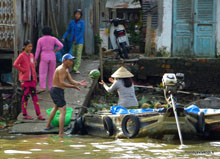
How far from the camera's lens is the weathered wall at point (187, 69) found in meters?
15.6

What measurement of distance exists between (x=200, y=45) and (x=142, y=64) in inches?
81.1

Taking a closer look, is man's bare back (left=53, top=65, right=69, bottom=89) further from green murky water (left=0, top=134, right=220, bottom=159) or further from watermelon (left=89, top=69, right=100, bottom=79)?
watermelon (left=89, top=69, right=100, bottom=79)

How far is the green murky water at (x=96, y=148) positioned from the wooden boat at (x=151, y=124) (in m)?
0.17

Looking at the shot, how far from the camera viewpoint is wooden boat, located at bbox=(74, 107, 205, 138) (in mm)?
9508

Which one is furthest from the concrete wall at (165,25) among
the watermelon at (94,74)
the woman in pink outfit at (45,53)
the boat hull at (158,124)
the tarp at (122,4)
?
the boat hull at (158,124)

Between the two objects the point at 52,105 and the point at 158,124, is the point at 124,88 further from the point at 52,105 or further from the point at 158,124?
the point at 52,105

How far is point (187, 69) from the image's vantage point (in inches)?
619

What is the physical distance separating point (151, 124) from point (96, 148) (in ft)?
3.82

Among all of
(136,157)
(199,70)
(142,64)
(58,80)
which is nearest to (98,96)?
(142,64)

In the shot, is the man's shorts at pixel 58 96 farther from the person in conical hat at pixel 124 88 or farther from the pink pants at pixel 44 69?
the pink pants at pixel 44 69

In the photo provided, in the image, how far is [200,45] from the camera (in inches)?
651

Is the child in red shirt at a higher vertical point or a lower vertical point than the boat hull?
higher

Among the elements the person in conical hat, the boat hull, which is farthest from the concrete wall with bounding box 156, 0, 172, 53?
the boat hull

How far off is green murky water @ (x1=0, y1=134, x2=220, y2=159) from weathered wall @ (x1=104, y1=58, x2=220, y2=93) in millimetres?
5752
